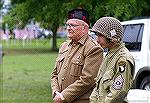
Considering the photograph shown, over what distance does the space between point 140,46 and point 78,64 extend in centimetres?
562

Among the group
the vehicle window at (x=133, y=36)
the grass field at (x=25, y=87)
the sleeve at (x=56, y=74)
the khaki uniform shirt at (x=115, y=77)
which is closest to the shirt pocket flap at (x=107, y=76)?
the khaki uniform shirt at (x=115, y=77)

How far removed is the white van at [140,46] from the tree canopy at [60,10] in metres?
0.28

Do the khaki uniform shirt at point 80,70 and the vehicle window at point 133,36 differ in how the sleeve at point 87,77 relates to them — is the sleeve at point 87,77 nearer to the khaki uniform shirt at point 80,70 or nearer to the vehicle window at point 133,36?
the khaki uniform shirt at point 80,70

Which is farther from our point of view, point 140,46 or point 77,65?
point 140,46

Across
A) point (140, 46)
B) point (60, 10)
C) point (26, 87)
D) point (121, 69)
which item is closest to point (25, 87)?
point (26, 87)

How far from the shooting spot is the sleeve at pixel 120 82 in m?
3.94

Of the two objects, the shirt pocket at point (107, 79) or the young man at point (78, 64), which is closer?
the shirt pocket at point (107, 79)

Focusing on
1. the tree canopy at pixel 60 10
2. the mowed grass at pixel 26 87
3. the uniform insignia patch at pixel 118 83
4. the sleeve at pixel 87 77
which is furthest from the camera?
the mowed grass at pixel 26 87

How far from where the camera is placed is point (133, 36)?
10.5 m

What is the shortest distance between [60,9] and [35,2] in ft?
2.64

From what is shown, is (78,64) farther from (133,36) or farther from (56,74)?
(133,36)

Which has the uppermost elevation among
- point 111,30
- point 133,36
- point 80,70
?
point 111,30

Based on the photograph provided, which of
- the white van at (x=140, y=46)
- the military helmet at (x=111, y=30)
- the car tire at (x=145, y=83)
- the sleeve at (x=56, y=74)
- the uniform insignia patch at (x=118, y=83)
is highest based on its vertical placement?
the military helmet at (x=111, y=30)

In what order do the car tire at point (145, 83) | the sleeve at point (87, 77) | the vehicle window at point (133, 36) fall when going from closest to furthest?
1. the sleeve at point (87, 77)
2. the car tire at point (145, 83)
3. the vehicle window at point (133, 36)
